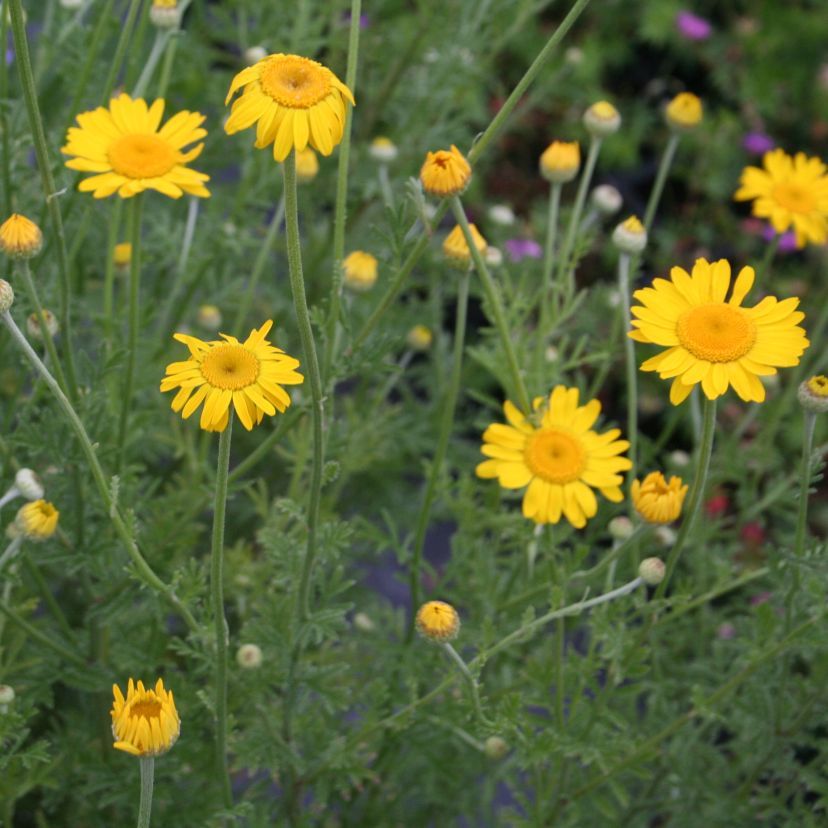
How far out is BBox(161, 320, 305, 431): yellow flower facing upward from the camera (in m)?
0.97

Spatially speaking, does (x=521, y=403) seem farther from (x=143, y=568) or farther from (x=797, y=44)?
(x=797, y=44)

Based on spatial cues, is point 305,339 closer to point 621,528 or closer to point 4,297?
point 4,297

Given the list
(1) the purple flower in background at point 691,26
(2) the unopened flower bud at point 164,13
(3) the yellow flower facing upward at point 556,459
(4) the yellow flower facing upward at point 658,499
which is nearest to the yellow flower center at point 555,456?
(3) the yellow flower facing upward at point 556,459

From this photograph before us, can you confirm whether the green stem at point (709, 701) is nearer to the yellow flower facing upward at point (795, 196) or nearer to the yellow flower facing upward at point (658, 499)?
the yellow flower facing upward at point (658, 499)

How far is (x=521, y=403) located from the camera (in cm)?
133

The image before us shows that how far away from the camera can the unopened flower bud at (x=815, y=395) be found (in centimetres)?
116

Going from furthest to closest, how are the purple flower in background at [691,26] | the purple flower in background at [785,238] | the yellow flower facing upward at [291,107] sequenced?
the purple flower in background at [691,26], the purple flower in background at [785,238], the yellow flower facing upward at [291,107]

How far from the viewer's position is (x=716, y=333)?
3.59 ft

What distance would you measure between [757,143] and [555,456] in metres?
2.25

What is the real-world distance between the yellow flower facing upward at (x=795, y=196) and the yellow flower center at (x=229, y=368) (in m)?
0.90

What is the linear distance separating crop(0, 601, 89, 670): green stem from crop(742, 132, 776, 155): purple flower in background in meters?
2.48

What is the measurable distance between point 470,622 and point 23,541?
648 mm

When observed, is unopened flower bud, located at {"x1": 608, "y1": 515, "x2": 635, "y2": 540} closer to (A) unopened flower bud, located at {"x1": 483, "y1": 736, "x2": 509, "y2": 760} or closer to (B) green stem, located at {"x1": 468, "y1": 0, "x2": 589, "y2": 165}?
(A) unopened flower bud, located at {"x1": 483, "y1": 736, "x2": 509, "y2": 760}

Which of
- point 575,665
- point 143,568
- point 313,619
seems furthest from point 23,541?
point 575,665
